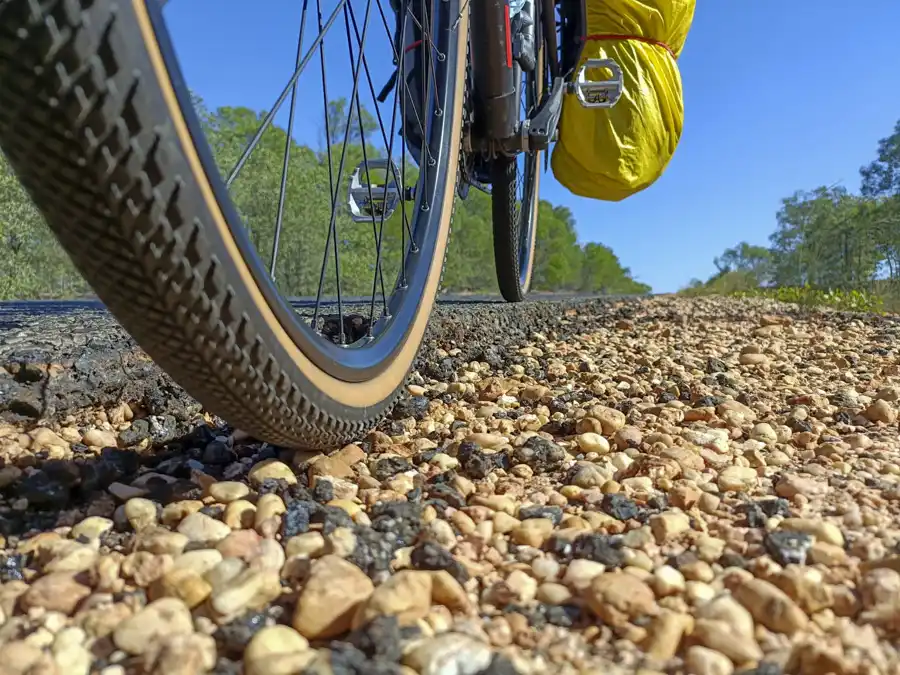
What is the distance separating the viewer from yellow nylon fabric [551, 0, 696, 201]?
4.30 m

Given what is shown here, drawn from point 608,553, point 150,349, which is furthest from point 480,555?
point 150,349

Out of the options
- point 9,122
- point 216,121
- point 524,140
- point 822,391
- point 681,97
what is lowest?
point 822,391

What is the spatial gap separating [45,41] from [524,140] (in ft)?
6.48

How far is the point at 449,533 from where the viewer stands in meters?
0.80

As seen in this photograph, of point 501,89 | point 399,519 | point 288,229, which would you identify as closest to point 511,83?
point 501,89

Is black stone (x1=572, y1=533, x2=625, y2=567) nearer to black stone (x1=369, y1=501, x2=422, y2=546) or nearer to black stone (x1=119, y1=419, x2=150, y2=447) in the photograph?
black stone (x1=369, y1=501, x2=422, y2=546)

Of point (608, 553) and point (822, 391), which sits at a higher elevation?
point (822, 391)

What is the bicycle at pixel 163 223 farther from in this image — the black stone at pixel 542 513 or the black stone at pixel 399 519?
the black stone at pixel 542 513

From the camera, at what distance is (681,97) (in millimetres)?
4621

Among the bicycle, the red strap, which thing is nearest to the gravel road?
the bicycle

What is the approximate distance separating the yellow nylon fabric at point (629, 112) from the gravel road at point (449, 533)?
3.18 metres

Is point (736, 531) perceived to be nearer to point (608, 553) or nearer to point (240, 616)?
point (608, 553)

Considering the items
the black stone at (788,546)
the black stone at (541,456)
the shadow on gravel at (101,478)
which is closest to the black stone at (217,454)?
the shadow on gravel at (101,478)

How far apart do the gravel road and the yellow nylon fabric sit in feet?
10.4
